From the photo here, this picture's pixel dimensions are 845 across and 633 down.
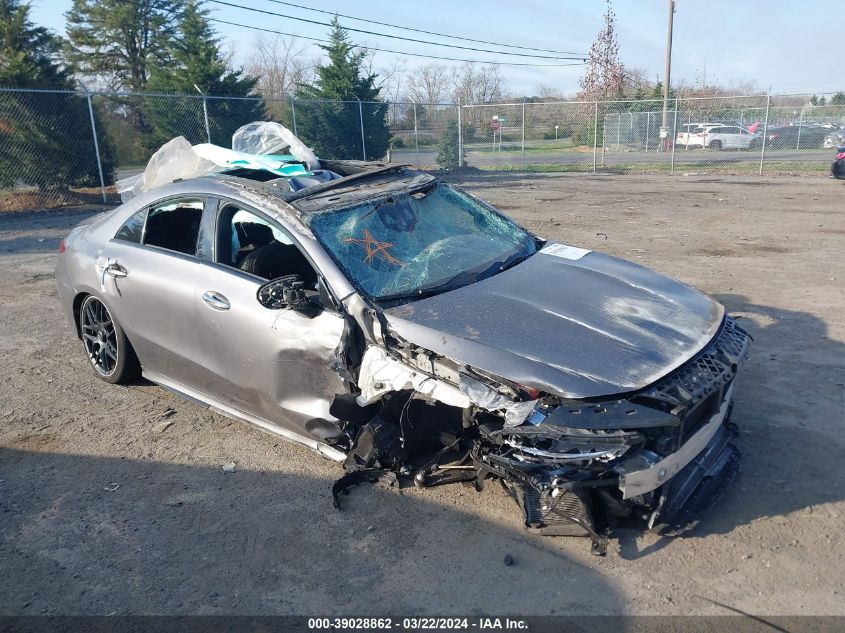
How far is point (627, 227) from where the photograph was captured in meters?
11.8

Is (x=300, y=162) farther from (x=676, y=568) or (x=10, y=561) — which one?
(x=676, y=568)

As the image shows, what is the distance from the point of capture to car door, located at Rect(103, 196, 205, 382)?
445 cm

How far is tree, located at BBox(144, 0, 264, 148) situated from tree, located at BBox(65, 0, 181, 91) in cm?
781

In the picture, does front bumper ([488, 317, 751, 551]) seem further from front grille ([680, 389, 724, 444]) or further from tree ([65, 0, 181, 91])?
tree ([65, 0, 181, 91])

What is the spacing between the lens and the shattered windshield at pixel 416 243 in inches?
154

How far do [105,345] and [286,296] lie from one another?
239 cm

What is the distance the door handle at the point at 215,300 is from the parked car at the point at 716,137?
26.4 metres

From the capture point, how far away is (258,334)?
3.95m

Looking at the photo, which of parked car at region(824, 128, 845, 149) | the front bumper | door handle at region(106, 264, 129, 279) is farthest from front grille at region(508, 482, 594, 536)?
parked car at region(824, 128, 845, 149)

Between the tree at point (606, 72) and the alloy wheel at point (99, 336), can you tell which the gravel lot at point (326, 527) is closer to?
the alloy wheel at point (99, 336)

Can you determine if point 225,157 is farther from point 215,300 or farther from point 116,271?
point 215,300

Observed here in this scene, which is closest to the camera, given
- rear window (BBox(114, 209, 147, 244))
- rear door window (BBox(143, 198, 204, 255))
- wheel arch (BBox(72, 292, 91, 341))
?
rear door window (BBox(143, 198, 204, 255))

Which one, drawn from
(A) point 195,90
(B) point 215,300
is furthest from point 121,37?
(B) point 215,300

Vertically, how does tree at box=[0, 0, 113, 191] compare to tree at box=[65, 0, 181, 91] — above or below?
below
